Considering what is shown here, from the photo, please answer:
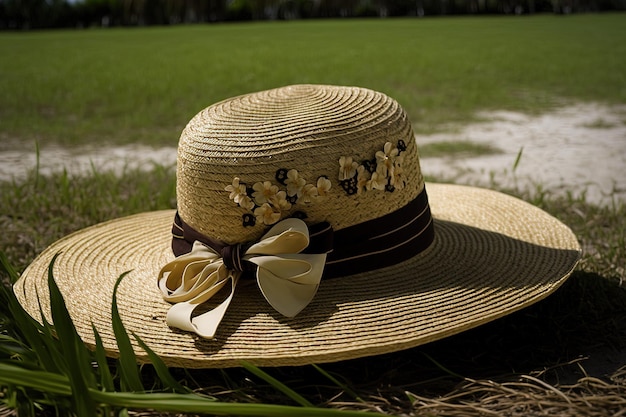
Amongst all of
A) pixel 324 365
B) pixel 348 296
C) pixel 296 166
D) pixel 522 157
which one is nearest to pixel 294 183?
pixel 296 166

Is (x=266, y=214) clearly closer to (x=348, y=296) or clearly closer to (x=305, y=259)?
(x=305, y=259)

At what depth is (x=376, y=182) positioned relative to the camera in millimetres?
1476

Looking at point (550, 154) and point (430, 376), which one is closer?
point (430, 376)

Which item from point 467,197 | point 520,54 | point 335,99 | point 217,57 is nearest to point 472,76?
point 520,54

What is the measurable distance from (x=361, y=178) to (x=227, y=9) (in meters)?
37.9

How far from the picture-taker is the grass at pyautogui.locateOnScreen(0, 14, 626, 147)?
491 centimetres

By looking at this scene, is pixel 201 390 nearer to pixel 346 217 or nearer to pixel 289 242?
pixel 289 242

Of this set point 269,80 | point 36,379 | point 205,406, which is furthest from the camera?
point 269,80

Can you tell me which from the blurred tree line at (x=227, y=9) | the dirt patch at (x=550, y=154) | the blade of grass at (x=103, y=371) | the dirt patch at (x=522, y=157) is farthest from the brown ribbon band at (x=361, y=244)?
the blurred tree line at (x=227, y=9)

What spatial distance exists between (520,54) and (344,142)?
760cm

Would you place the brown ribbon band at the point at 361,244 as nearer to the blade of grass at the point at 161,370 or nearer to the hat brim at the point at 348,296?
the hat brim at the point at 348,296

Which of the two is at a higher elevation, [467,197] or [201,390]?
[467,197]

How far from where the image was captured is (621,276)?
77.8 inches

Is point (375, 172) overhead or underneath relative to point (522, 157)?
overhead
